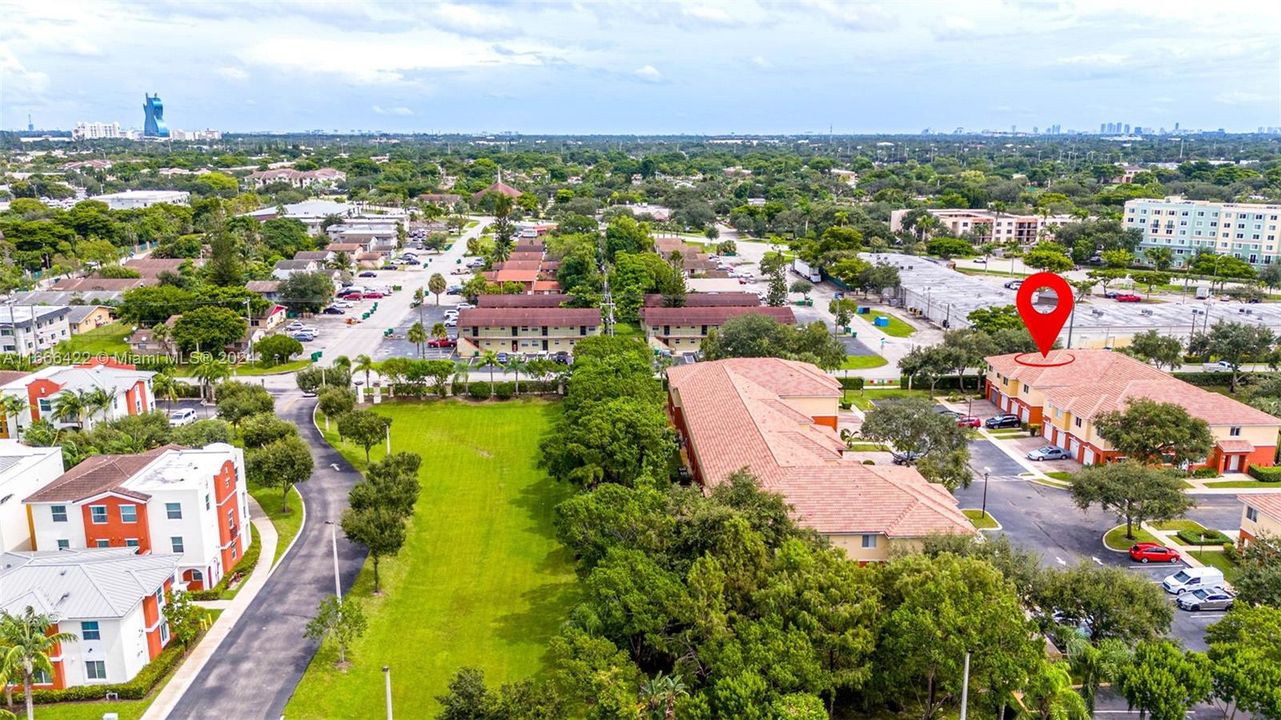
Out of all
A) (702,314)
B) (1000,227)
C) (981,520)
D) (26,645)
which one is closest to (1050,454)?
(981,520)

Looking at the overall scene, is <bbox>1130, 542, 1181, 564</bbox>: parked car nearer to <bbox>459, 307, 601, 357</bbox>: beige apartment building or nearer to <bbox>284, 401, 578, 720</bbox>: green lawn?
<bbox>284, 401, 578, 720</bbox>: green lawn

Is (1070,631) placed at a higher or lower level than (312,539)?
higher

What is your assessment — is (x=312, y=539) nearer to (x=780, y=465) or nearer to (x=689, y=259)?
(x=780, y=465)

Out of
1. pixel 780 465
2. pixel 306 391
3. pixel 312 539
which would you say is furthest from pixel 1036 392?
pixel 306 391

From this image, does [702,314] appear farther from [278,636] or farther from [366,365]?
[278,636]

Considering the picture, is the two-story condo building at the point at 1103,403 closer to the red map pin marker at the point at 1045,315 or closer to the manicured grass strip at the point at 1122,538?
the manicured grass strip at the point at 1122,538

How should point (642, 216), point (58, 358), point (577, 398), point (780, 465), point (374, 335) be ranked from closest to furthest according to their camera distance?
point (780, 465), point (577, 398), point (58, 358), point (374, 335), point (642, 216)
